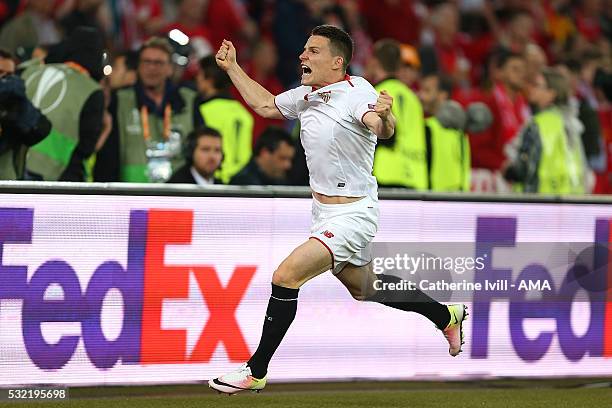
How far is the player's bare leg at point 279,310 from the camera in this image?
24.7ft

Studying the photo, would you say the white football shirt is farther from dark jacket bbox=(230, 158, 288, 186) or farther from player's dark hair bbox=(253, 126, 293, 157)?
player's dark hair bbox=(253, 126, 293, 157)

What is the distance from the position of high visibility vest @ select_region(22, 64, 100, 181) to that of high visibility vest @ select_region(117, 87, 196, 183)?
0.78m

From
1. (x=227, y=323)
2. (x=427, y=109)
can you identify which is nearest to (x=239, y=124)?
(x=427, y=109)

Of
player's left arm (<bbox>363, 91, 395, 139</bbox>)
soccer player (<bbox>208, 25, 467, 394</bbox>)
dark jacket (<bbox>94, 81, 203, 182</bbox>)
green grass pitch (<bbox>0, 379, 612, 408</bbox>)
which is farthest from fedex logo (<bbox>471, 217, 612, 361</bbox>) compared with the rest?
dark jacket (<bbox>94, 81, 203, 182</bbox>)

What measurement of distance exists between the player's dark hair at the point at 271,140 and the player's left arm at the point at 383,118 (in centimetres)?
382

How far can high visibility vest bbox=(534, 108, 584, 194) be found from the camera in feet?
39.7

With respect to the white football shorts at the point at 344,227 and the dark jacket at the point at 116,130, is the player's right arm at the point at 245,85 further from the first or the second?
the dark jacket at the point at 116,130

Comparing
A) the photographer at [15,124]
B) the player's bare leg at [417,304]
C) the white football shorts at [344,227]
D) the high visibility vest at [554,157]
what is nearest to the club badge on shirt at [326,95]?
the white football shorts at [344,227]

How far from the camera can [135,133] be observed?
34.5 ft

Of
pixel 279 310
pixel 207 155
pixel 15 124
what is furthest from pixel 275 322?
pixel 207 155

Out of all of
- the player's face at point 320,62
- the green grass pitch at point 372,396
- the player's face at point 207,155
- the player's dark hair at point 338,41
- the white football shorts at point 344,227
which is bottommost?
the green grass pitch at point 372,396

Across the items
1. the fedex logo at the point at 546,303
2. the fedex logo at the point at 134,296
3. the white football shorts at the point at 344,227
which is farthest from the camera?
the fedex logo at the point at 546,303

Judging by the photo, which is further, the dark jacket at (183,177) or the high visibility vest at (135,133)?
the high visibility vest at (135,133)

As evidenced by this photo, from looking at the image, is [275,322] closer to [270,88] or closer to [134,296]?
[134,296]
